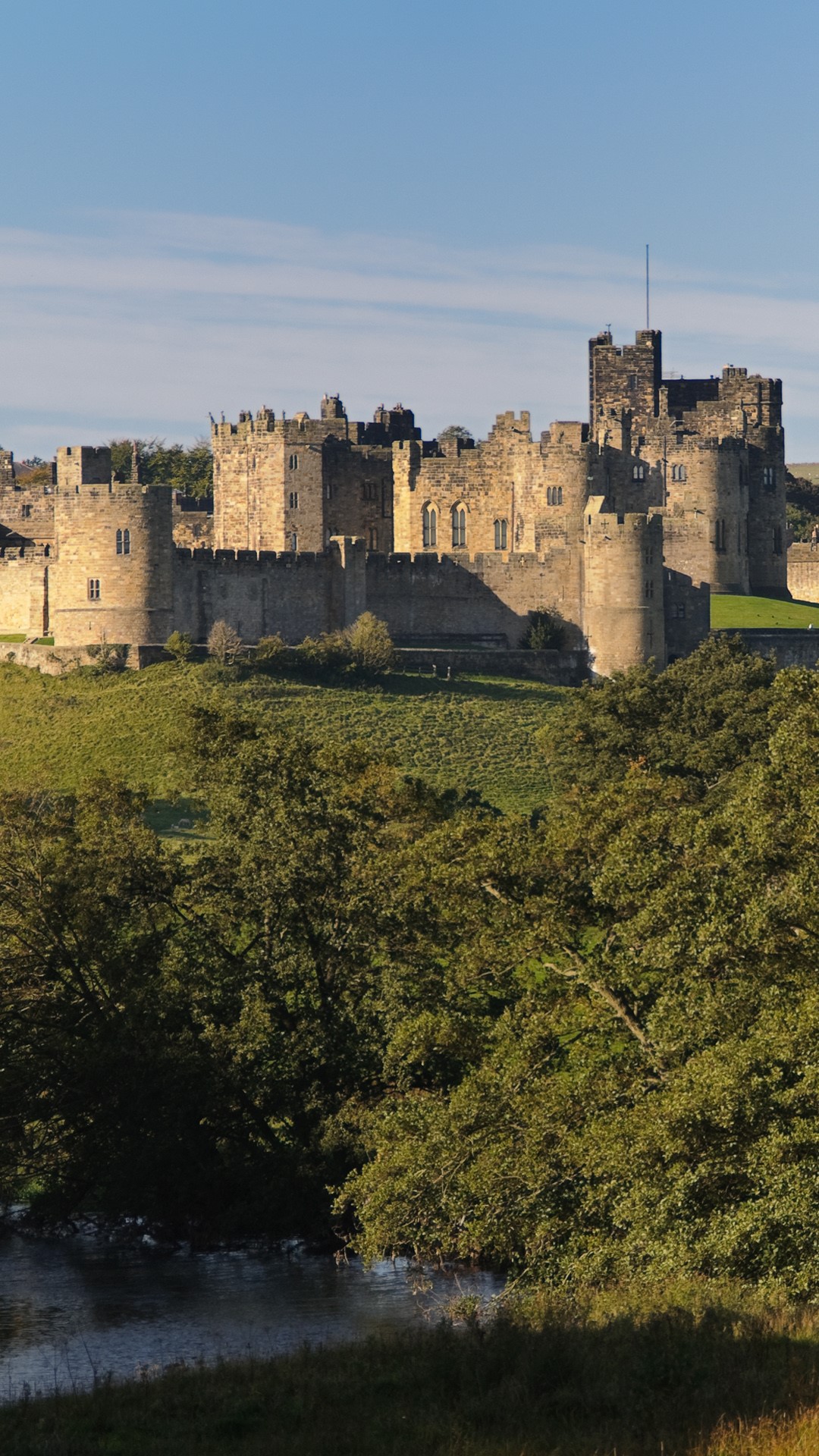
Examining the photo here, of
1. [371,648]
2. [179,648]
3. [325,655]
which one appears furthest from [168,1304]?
[371,648]

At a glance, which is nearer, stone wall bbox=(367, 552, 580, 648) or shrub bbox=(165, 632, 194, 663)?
shrub bbox=(165, 632, 194, 663)

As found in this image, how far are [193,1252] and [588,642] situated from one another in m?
43.2

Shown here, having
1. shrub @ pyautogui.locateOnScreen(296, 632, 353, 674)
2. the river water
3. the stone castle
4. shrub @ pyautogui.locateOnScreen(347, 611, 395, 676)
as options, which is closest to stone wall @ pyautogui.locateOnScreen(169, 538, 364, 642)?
the stone castle

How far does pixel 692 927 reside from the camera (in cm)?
2981

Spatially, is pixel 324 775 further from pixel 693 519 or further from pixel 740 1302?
pixel 693 519

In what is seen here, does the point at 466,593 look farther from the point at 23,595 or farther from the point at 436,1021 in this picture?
the point at 436,1021

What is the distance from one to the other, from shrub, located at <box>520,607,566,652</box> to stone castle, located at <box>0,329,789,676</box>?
275mm

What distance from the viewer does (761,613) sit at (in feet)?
278

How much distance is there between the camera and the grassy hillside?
6016 cm

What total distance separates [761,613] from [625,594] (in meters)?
12.5

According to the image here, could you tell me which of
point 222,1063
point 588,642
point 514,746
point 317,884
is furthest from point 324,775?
point 588,642

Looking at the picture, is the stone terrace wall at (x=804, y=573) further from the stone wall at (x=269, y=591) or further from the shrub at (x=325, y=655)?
the shrub at (x=325, y=655)

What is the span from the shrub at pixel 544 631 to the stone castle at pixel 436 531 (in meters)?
0.27

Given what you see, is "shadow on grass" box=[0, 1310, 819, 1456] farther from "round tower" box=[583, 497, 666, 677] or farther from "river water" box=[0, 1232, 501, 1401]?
"round tower" box=[583, 497, 666, 677]
